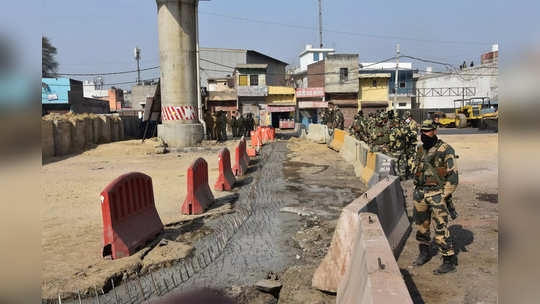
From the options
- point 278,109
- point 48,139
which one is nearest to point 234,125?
point 48,139

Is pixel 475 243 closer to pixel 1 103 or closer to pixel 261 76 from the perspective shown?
pixel 1 103

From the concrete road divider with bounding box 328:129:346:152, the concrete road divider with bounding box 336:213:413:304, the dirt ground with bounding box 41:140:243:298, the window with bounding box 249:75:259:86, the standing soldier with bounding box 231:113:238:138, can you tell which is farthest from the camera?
the window with bounding box 249:75:259:86

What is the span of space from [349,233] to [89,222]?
5065 millimetres

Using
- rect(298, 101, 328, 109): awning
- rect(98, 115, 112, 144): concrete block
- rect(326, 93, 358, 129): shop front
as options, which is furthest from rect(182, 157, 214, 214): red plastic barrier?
rect(326, 93, 358, 129): shop front

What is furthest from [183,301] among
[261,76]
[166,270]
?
[261,76]

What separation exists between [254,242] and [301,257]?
0.90m

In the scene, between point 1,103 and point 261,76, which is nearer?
point 1,103

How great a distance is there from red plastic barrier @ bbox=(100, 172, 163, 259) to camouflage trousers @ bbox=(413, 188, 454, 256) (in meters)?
3.80

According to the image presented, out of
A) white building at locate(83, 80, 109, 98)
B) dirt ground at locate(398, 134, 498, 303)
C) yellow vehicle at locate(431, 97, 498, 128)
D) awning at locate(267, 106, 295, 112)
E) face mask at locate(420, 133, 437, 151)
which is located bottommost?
dirt ground at locate(398, 134, 498, 303)

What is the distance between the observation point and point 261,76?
41312 mm

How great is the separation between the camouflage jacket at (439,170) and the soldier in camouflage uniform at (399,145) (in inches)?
219

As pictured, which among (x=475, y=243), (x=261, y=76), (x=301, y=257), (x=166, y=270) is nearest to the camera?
(x=166, y=270)

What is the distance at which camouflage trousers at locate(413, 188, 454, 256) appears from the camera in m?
4.69

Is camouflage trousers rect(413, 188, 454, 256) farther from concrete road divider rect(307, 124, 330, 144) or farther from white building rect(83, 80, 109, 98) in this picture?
white building rect(83, 80, 109, 98)
